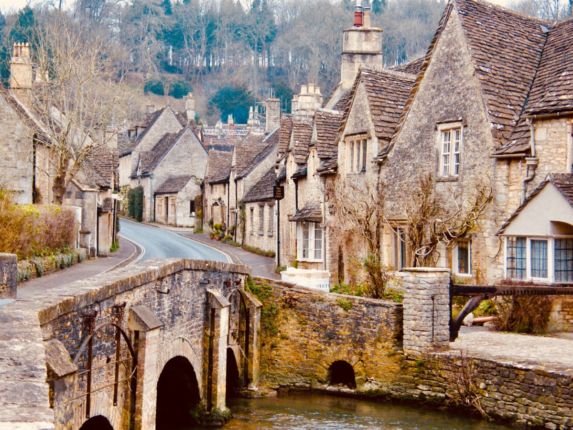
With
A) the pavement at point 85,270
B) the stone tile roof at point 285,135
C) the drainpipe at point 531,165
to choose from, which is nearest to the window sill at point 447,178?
the drainpipe at point 531,165

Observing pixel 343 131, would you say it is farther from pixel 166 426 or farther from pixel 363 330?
pixel 166 426

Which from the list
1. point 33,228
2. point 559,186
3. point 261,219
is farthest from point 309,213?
point 261,219

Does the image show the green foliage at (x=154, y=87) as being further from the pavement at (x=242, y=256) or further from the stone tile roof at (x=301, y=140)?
the stone tile roof at (x=301, y=140)

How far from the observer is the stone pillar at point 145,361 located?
50.1 ft

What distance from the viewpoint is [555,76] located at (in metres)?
24.8

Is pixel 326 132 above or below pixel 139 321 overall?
above

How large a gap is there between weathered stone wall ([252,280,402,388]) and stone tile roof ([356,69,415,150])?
7.01 m

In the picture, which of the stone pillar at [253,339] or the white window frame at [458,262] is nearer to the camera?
the stone pillar at [253,339]

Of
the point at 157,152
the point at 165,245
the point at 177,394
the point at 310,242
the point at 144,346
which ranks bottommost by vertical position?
the point at 177,394

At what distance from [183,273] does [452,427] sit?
22.5 feet

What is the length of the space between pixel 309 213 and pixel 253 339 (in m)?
10.1

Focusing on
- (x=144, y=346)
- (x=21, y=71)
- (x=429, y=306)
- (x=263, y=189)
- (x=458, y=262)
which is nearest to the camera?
(x=144, y=346)

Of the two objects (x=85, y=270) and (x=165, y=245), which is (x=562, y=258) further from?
(x=165, y=245)

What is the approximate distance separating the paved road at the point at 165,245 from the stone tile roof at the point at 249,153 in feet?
17.6
